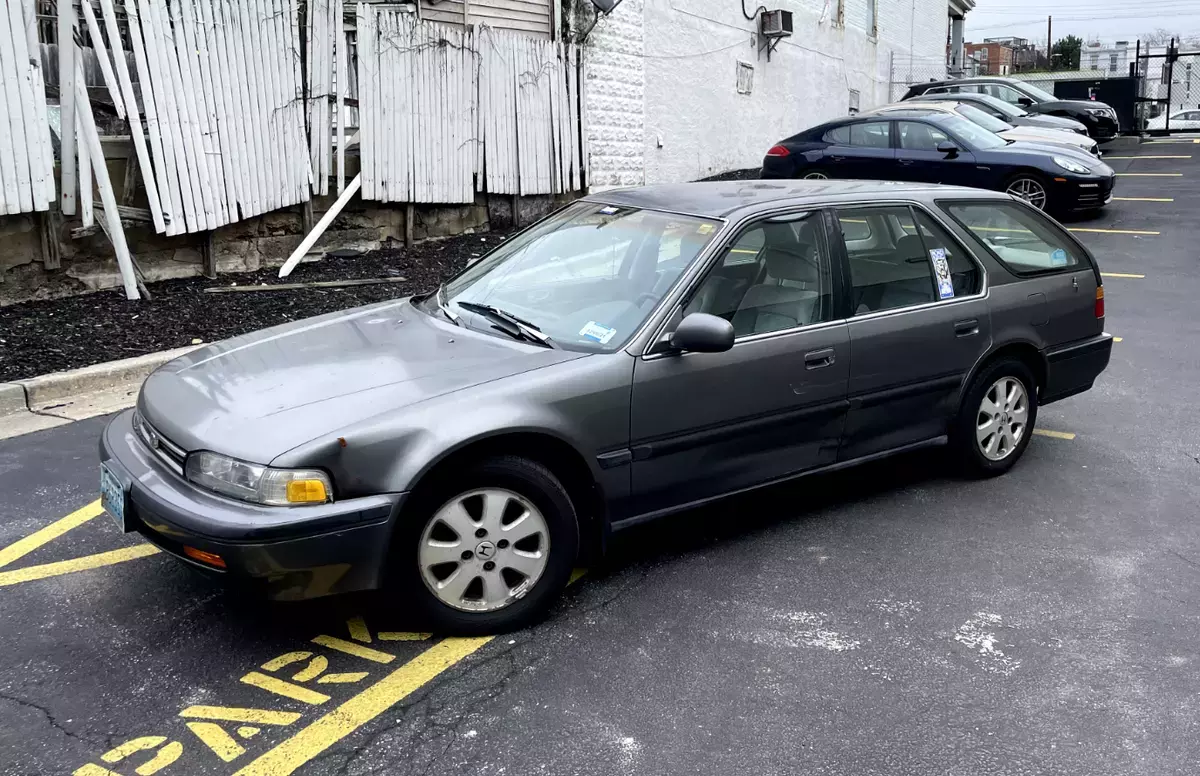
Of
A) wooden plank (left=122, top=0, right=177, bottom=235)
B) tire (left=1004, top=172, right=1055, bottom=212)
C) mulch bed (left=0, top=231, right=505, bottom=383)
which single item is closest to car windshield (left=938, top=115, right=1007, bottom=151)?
tire (left=1004, top=172, right=1055, bottom=212)

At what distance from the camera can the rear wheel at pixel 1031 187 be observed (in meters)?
13.6

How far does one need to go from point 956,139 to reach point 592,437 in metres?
11.7

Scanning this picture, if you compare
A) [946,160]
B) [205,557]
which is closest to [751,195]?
[205,557]

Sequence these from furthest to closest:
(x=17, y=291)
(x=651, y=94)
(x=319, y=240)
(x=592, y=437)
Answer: (x=651, y=94) < (x=319, y=240) < (x=17, y=291) < (x=592, y=437)

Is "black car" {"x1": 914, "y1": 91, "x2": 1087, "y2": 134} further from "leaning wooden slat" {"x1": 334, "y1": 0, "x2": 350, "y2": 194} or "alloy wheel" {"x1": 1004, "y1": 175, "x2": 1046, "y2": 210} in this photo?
"leaning wooden slat" {"x1": 334, "y1": 0, "x2": 350, "y2": 194}

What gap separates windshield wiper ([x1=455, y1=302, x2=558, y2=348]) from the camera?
4.04 meters

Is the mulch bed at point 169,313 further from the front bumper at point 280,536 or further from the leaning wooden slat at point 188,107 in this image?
the front bumper at point 280,536

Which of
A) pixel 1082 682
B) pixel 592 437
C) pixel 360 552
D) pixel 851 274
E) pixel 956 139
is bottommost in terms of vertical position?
pixel 1082 682

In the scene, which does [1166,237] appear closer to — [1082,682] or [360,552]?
[1082,682]

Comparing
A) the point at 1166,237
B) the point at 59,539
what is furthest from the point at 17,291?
the point at 1166,237

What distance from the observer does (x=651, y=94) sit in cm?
1556

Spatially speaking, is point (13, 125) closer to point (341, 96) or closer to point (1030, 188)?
point (341, 96)

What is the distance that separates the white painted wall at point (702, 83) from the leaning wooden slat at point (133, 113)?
617cm

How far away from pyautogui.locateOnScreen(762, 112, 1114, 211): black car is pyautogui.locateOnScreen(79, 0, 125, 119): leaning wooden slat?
945 centimetres
